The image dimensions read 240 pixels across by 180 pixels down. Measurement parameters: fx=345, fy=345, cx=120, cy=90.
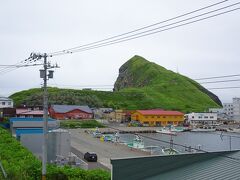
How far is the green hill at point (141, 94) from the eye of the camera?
330 feet

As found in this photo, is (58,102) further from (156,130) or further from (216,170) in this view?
(216,170)

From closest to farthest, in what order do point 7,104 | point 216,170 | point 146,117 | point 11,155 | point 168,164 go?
point 216,170
point 168,164
point 11,155
point 7,104
point 146,117

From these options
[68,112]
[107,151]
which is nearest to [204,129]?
[68,112]

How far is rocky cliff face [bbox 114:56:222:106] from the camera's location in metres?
154

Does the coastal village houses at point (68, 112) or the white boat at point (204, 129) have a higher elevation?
the coastal village houses at point (68, 112)

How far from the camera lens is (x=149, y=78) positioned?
534ft

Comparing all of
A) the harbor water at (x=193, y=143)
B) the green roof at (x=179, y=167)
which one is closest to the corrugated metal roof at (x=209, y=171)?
the green roof at (x=179, y=167)

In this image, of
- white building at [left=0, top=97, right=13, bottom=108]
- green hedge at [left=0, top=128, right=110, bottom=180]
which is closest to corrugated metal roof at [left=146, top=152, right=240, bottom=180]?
green hedge at [left=0, top=128, right=110, bottom=180]

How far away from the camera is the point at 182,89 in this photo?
148 metres

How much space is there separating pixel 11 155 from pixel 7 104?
61.2 m

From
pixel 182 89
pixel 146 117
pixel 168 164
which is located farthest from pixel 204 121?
pixel 168 164

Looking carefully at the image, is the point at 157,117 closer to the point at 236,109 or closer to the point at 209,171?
the point at 236,109

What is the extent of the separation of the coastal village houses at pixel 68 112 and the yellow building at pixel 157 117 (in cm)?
1338

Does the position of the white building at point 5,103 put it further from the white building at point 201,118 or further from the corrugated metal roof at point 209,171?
the corrugated metal roof at point 209,171
